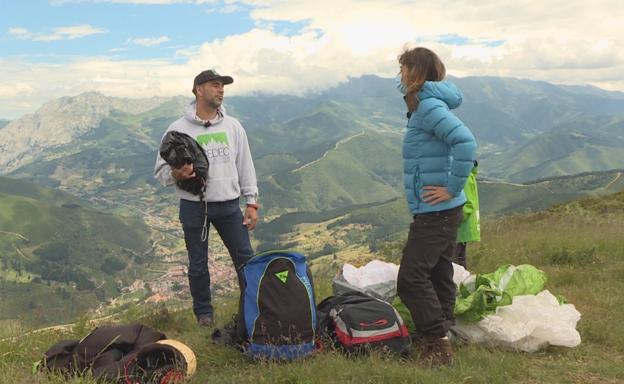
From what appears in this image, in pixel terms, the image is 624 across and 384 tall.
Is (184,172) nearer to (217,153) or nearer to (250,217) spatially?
(217,153)

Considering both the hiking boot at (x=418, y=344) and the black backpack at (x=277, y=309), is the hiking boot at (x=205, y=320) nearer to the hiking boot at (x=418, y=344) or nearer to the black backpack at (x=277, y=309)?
the black backpack at (x=277, y=309)

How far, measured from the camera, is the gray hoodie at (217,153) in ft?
18.2

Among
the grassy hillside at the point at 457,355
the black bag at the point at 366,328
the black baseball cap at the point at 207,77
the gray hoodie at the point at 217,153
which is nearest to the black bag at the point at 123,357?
the grassy hillside at the point at 457,355

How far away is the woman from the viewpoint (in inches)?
160

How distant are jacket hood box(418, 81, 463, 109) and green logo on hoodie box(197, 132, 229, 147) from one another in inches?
97.6

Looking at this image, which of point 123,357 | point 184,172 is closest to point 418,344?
point 123,357

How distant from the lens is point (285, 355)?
164 inches

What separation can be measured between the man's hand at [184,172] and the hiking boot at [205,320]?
72.6 inches

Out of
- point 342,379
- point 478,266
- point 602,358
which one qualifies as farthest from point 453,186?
point 478,266

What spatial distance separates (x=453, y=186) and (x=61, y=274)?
14947cm

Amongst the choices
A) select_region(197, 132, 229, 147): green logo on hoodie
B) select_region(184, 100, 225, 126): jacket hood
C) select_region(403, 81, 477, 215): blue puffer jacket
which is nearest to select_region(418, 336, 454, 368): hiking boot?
select_region(403, 81, 477, 215): blue puffer jacket

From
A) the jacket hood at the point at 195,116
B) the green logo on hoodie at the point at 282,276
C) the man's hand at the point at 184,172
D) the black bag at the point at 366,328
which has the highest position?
the jacket hood at the point at 195,116

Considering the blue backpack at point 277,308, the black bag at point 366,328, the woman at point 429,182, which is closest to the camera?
the woman at point 429,182

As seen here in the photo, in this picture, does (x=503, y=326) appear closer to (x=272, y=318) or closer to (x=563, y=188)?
(x=272, y=318)
